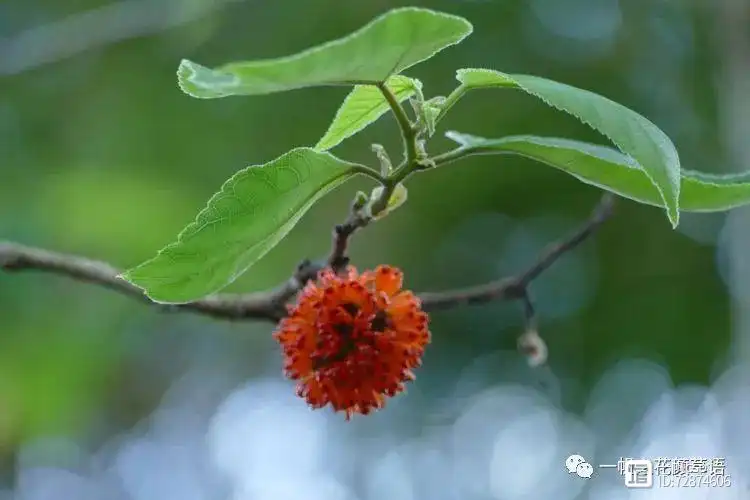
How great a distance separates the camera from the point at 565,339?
207 centimetres

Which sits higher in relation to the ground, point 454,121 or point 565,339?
point 454,121

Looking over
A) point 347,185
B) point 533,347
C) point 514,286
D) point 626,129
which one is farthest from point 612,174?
point 347,185

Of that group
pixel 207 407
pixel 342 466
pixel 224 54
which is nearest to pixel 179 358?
pixel 207 407

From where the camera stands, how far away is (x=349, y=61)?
0.51 metres

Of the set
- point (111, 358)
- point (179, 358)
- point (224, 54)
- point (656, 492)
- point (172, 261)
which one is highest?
point (172, 261)

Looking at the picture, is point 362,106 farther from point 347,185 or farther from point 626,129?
point 347,185

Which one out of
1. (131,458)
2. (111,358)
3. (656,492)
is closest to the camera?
(656,492)

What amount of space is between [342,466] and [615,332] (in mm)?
741

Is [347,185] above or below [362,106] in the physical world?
below

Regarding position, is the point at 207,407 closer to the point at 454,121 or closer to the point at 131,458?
the point at 131,458

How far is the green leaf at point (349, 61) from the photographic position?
18.6 inches

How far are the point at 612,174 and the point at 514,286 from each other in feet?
0.86
